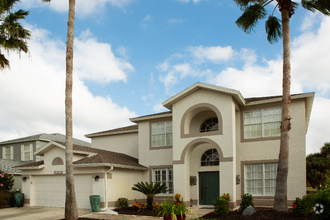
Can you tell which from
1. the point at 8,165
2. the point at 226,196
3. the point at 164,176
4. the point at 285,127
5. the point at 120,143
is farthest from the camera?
→ the point at 8,165

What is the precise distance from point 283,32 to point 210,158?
8514 mm

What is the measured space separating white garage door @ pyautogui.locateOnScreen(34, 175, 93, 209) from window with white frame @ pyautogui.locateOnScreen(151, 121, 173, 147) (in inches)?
199

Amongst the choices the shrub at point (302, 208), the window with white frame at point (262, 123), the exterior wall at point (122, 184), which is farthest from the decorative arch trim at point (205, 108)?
the shrub at point (302, 208)

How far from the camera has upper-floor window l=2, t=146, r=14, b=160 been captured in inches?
1131

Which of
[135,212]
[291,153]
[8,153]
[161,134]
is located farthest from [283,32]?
[8,153]

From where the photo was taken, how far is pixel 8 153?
1141 inches

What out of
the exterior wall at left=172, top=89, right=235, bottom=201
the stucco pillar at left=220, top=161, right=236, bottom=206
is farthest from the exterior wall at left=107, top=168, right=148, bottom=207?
the stucco pillar at left=220, top=161, right=236, bottom=206

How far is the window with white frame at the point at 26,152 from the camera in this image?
2753 centimetres

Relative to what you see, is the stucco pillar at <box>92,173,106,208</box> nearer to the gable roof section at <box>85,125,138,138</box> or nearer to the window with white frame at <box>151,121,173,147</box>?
the window with white frame at <box>151,121,173,147</box>

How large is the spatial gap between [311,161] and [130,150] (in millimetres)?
21454

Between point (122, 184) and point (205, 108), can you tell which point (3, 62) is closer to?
point (122, 184)

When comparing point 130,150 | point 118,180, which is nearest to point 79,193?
point 118,180

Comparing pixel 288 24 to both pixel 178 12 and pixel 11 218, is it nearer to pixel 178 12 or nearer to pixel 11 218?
pixel 178 12

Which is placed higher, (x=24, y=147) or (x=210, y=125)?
(x=210, y=125)
